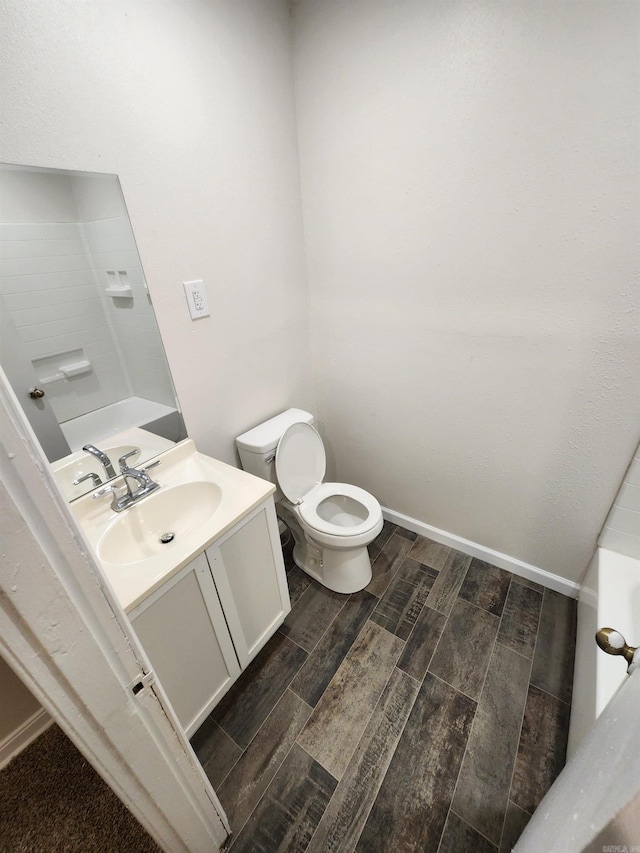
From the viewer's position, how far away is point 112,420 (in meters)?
1.17

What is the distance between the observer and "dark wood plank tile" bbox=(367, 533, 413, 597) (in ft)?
5.50

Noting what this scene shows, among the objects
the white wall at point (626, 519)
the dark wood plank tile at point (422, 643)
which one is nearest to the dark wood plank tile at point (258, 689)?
the dark wood plank tile at point (422, 643)

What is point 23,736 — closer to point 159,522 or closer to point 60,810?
point 60,810

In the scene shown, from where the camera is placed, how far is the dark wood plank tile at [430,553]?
5.86ft

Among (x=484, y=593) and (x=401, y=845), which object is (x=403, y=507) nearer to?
(x=484, y=593)

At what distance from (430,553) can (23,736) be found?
1.83 metres

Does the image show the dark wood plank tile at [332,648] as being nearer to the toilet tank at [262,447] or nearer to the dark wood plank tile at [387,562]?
the dark wood plank tile at [387,562]

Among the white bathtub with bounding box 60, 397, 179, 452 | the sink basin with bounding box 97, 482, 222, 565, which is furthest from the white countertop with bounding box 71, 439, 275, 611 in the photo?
the white bathtub with bounding box 60, 397, 179, 452

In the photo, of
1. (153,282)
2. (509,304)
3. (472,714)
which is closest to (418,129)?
(509,304)

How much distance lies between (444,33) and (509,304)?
0.90m

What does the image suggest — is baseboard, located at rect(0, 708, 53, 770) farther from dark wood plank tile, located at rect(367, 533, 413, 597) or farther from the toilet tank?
dark wood plank tile, located at rect(367, 533, 413, 597)

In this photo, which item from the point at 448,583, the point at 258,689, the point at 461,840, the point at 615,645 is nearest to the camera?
the point at 615,645

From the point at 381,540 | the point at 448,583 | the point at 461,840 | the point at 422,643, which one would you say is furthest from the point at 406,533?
the point at 461,840

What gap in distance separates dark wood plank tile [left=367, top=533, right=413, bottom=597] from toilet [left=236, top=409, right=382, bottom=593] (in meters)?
0.06
